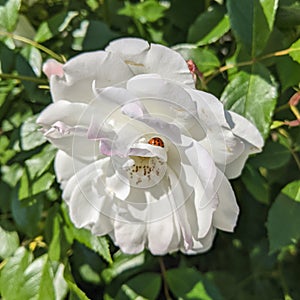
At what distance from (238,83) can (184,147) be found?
0.66ft

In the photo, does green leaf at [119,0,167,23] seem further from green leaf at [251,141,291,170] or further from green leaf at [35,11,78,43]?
green leaf at [251,141,291,170]

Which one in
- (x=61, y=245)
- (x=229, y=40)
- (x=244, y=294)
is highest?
(x=229, y=40)

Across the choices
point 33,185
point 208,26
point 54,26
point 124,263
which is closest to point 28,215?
point 33,185

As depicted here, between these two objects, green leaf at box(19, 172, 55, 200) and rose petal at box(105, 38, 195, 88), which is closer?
rose petal at box(105, 38, 195, 88)

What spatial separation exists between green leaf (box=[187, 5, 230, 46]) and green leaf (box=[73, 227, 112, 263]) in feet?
1.01

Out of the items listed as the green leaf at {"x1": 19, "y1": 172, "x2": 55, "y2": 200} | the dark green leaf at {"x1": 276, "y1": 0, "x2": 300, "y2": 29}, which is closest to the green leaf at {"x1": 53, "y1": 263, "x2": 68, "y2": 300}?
the green leaf at {"x1": 19, "y1": 172, "x2": 55, "y2": 200}

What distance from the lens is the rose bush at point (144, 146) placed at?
2.10 feet

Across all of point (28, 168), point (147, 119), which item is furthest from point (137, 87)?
point (28, 168)

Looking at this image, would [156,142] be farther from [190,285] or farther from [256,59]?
[190,285]

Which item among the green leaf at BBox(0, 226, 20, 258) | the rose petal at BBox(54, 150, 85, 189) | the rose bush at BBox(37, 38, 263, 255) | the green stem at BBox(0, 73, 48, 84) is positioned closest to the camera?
the rose bush at BBox(37, 38, 263, 255)

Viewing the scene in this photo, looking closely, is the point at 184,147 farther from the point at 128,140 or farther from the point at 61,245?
the point at 61,245

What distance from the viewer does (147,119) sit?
2.07ft

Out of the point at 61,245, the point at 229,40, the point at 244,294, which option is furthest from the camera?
the point at 244,294

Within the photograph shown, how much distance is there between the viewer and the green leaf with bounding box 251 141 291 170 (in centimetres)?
88
